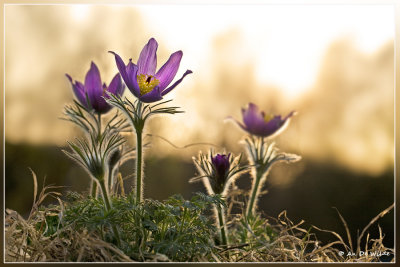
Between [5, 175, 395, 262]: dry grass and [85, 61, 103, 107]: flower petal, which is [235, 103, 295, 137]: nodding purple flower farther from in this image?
[85, 61, 103, 107]: flower petal

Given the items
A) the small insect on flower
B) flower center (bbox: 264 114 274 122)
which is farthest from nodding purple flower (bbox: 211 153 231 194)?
flower center (bbox: 264 114 274 122)

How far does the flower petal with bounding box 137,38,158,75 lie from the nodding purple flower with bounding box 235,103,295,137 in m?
0.69

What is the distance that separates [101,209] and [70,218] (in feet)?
0.51

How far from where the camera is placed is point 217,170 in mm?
2609

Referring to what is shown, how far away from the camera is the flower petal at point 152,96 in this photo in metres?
2.32

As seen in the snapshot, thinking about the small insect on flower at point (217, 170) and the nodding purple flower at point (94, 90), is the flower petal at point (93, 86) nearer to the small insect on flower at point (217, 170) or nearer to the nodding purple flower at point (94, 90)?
the nodding purple flower at point (94, 90)

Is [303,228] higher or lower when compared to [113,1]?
lower

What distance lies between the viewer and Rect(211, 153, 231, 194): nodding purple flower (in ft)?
8.52

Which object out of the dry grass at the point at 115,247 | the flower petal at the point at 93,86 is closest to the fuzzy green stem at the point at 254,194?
the dry grass at the point at 115,247

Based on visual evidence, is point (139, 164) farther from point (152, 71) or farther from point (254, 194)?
point (254, 194)

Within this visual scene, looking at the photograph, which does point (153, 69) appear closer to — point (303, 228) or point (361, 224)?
point (303, 228)

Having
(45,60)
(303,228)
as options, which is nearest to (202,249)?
(303,228)

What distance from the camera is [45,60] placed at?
123 inches

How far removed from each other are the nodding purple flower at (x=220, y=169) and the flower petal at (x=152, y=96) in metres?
0.43
